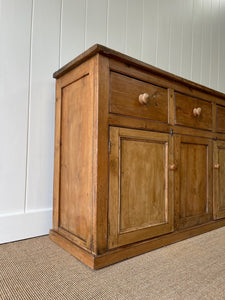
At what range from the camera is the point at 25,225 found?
1.09m

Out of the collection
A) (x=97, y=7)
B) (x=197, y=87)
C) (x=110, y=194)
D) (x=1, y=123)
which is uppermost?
(x=97, y=7)

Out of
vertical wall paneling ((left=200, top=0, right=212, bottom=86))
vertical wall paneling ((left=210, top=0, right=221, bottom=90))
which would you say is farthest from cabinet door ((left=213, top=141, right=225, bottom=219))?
vertical wall paneling ((left=210, top=0, right=221, bottom=90))

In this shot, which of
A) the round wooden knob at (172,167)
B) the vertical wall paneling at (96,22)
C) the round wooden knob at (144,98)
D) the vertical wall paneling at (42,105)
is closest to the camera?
the round wooden knob at (144,98)

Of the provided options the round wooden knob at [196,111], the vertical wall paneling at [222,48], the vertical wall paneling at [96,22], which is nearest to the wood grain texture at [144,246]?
the round wooden knob at [196,111]

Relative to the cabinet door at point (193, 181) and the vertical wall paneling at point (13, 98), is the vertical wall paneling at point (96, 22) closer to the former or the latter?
the vertical wall paneling at point (13, 98)

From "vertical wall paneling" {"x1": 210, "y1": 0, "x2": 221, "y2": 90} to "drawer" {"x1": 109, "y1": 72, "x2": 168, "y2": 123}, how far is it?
1.55m

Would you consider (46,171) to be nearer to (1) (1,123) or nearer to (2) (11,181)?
(2) (11,181)

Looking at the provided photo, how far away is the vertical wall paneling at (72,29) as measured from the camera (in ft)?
4.11

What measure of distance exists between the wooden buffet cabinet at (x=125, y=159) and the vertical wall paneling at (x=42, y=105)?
126 millimetres

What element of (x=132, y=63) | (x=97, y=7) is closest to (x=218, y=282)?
(x=132, y=63)

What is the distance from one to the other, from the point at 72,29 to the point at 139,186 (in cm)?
99

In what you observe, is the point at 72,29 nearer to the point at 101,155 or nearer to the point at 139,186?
the point at 101,155

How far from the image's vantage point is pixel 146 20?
1679 millimetres

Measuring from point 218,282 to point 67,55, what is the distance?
127 centimetres
